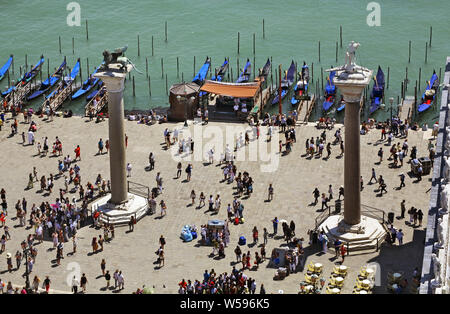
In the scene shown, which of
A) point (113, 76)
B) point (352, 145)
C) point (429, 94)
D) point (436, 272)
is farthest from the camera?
point (429, 94)

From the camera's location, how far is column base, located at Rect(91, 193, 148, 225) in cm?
7669

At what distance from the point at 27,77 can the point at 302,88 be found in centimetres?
3102

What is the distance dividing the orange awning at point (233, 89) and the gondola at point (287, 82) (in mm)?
5491

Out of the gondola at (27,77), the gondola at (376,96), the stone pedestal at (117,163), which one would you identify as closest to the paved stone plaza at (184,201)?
the stone pedestal at (117,163)

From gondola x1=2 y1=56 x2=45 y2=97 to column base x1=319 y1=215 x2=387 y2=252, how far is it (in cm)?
4834

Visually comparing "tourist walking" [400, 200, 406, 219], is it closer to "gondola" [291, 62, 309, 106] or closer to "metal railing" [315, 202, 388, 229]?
"metal railing" [315, 202, 388, 229]

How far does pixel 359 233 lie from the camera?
7181 cm

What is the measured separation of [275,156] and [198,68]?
117 ft

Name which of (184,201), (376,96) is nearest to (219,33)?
(376,96)

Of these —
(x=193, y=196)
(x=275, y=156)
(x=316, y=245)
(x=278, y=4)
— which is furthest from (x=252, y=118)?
(x=278, y=4)

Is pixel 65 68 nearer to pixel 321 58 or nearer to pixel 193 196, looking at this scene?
pixel 321 58

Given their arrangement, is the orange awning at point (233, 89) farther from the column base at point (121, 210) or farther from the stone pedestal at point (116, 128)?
the stone pedestal at point (116, 128)

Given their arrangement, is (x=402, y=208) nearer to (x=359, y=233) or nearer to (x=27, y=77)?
(x=359, y=233)

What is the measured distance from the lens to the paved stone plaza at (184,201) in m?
69.6
